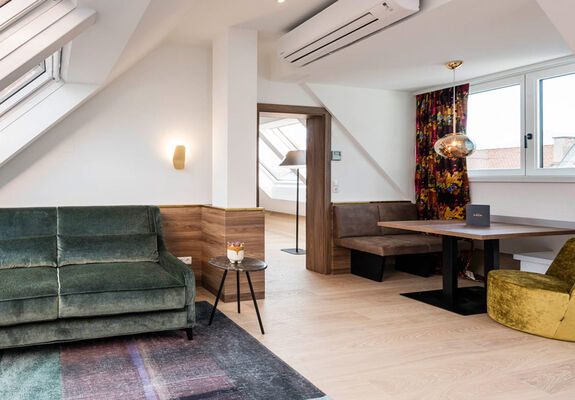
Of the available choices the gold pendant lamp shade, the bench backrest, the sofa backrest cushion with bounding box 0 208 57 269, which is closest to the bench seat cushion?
the bench backrest

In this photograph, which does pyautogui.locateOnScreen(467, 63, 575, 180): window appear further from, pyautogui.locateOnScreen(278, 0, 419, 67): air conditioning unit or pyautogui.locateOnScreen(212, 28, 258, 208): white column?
pyautogui.locateOnScreen(212, 28, 258, 208): white column

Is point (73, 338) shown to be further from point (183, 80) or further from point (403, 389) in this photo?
point (183, 80)

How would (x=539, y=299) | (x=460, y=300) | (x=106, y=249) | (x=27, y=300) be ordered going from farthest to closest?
1. (x=460, y=300)
2. (x=106, y=249)
3. (x=539, y=299)
4. (x=27, y=300)

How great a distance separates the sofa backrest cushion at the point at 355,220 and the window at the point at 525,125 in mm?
1264

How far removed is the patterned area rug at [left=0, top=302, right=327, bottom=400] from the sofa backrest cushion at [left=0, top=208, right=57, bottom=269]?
0.75 m

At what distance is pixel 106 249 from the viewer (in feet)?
12.9

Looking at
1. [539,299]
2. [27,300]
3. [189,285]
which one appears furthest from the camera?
[539,299]

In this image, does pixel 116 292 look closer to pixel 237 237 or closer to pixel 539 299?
pixel 237 237

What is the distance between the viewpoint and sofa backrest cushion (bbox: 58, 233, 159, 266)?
3.83 metres

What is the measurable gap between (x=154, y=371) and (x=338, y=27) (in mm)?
2777

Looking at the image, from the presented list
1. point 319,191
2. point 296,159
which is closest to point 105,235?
point 319,191

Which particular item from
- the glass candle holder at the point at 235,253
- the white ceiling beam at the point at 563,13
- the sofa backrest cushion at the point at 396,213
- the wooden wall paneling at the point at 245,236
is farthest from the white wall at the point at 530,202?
the glass candle holder at the point at 235,253

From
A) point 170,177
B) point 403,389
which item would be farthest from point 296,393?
point 170,177

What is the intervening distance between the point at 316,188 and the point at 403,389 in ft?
11.3
